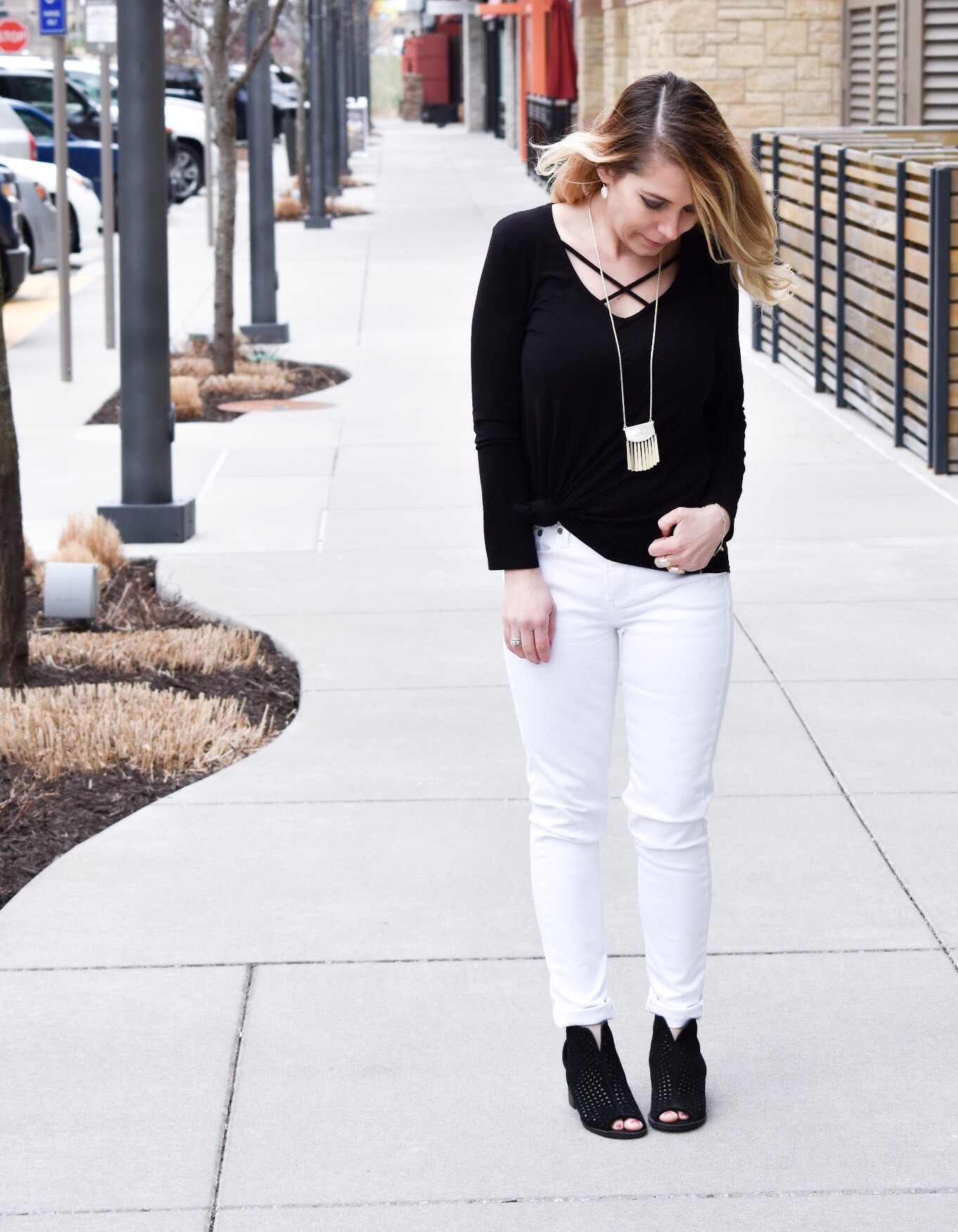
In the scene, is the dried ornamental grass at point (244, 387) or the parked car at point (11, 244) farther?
the parked car at point (11, 244)

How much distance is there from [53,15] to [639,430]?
12.1m

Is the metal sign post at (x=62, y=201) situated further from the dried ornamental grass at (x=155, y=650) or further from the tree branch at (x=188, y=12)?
the dried ornamental grass at (x=155, y=650)

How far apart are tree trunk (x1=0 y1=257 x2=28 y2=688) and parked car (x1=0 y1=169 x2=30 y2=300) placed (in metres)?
9.43

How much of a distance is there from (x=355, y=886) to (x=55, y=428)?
724 centimetres

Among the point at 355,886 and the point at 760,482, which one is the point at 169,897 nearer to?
the point at 355,886

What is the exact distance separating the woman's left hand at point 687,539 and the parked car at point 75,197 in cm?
1607

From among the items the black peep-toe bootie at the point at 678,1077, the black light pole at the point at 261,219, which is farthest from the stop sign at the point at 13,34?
the black peep-toe bootie at the point at 678,1077

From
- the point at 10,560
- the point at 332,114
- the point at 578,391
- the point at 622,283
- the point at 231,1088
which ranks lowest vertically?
the point at 231,1088

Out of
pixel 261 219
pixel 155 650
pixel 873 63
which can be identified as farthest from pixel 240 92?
pixel 155 650

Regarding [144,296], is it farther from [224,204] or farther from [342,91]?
[342,91]

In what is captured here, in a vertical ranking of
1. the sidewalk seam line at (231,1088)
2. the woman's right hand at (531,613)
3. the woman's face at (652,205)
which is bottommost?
the sidewalk seam line at (231,1088)

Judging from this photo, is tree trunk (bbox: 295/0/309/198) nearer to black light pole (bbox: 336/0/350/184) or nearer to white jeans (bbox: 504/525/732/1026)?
black light pole (bbox: 336/0/350/184)

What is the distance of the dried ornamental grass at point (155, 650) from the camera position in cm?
649

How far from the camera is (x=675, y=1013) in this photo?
3.49m
